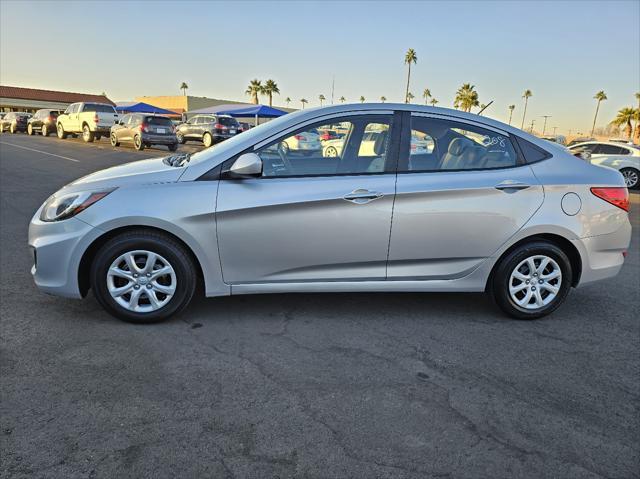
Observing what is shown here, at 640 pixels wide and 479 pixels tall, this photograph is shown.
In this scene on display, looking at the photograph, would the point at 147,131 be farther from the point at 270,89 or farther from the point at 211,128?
the point at 270,89

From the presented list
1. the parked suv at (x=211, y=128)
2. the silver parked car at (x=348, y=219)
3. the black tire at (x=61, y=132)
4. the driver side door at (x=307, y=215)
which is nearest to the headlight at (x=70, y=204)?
the silver parked car at (x=348, y=219)

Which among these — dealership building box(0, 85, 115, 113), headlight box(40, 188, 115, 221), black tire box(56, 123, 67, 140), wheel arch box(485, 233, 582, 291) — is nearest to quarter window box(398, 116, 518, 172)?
wheel arch box(485, 233, 582, 291)

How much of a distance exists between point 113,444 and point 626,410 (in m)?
2.76

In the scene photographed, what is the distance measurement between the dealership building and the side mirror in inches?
2779

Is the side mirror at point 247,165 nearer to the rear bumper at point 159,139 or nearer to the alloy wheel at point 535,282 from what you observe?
the alloy wheel at point 535,282

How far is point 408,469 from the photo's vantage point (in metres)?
2.25

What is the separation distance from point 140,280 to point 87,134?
2404 centimetres

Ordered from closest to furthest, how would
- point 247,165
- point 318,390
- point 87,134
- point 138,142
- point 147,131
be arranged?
1. point 318,390
2. point 247,165
3. point 147,131
4. point 138,142
5. point 87,134

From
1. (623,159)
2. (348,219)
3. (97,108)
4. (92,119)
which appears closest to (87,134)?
(92,119)

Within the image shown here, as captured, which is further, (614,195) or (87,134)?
(87,134)

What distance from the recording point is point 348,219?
3.66 m

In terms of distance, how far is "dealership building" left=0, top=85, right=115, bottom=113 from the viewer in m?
66.0

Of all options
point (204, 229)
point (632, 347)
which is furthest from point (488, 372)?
point (204, 229)

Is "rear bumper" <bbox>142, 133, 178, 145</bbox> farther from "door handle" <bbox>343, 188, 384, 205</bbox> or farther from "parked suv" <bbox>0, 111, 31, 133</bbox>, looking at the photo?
"door handle" <bbox>343, 188, 384, 205</bbox>
